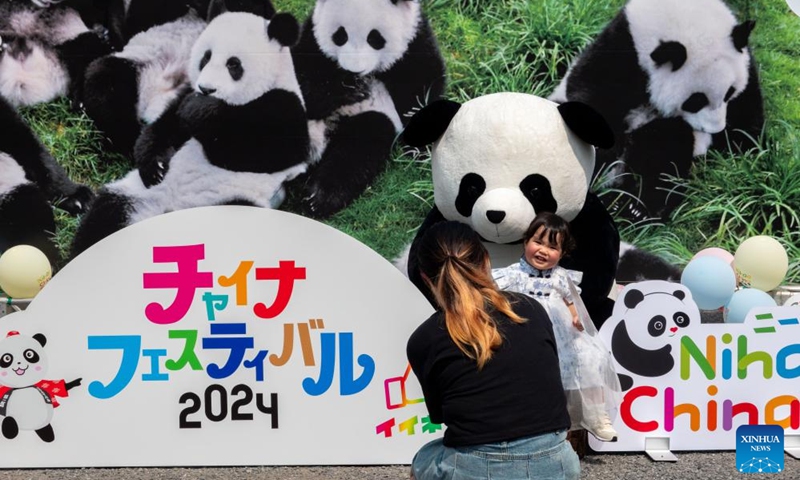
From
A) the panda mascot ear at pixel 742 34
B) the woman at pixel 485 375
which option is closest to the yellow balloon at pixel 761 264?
the panda mascot ear at pixel 742 34

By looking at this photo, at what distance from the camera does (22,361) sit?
3.35 meters

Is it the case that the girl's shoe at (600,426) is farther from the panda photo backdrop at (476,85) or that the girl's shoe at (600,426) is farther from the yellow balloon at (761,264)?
the panda photo backdrop at (476,85)

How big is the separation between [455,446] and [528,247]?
1.30m

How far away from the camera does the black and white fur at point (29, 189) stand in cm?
567

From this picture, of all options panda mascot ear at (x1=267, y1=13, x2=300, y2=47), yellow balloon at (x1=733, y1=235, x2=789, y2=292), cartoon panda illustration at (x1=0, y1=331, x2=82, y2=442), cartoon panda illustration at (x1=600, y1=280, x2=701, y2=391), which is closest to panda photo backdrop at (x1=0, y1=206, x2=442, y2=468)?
cartoon panda illustration at (x1=0, y1=331, x2=82, y2=442)

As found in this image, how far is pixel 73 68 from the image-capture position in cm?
564

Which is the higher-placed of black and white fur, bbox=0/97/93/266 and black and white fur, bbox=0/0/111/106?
black and white fur, bbox=0/0/111/106

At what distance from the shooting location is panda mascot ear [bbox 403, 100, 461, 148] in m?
3.65

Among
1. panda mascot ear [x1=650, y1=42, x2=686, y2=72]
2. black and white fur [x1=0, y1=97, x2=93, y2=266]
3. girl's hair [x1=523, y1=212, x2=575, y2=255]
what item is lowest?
black and white fur [x1=0, y1=97, x2=93, y2=266]

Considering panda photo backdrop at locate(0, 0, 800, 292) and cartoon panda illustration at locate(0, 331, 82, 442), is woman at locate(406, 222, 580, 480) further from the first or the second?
panda photo backdrop at locate(0, 0, 800, 292)

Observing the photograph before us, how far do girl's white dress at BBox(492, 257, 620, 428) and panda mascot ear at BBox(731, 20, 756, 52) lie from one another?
9.80 ft

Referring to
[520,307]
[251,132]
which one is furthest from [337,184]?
[520,307]

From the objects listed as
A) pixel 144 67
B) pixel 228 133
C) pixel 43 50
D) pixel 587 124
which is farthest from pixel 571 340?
pixel 43 50

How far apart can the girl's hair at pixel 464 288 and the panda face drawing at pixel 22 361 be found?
1.93 meters
